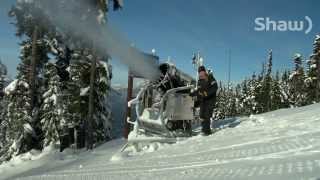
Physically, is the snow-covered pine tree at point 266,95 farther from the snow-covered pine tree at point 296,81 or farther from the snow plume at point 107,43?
the snow plume at point 107,43

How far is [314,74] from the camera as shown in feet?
185

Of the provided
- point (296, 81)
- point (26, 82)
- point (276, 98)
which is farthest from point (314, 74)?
point (26, 82)

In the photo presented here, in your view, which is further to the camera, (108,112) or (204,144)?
(108,112)

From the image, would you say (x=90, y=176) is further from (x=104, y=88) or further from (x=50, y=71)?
(x=50, y=71)

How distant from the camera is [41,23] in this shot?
2694 centimetres

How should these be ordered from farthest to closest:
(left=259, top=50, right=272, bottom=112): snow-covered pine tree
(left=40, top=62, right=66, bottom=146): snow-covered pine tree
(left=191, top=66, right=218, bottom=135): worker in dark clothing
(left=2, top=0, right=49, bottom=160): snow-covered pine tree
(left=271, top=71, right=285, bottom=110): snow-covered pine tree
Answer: (left=259, top=50, right=272, bottom=112): snow-covered pine tree → (left=271, top=71, right=285, bottom=110): snow-covered pine tree → (left=40, top=62, right=66, bottom=146): snow-covered pine tree → (left=2, top=0, right=49, bottom=160): snow-covered pine tree → (left=191, top=66, right=218, bottom=135): worker in dark clothing

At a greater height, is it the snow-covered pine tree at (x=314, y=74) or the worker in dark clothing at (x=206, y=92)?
the snow-covered pine tree at (x=314, y=74)

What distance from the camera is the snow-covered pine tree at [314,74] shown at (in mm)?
55188

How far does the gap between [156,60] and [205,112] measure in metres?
2.94

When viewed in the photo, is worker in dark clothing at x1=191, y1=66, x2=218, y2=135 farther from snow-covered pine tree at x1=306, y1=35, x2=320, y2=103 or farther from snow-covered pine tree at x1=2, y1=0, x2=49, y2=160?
snow-covered pine tree at x1=306, y1=35, x2=320, y2=103

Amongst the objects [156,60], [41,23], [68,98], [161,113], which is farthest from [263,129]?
[68,98]

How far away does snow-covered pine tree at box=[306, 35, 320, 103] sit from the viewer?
55.2 m

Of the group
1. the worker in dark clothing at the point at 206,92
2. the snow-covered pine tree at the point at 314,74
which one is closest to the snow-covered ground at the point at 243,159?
the worker in dark clothing at the point at 206,92

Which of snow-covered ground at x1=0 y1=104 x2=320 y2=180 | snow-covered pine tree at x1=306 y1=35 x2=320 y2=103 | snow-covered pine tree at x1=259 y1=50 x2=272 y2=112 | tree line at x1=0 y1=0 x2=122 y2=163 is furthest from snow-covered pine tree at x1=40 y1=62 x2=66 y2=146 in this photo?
snow-covered pine tree at x1=259 y1=50 x2=272 y2=112
